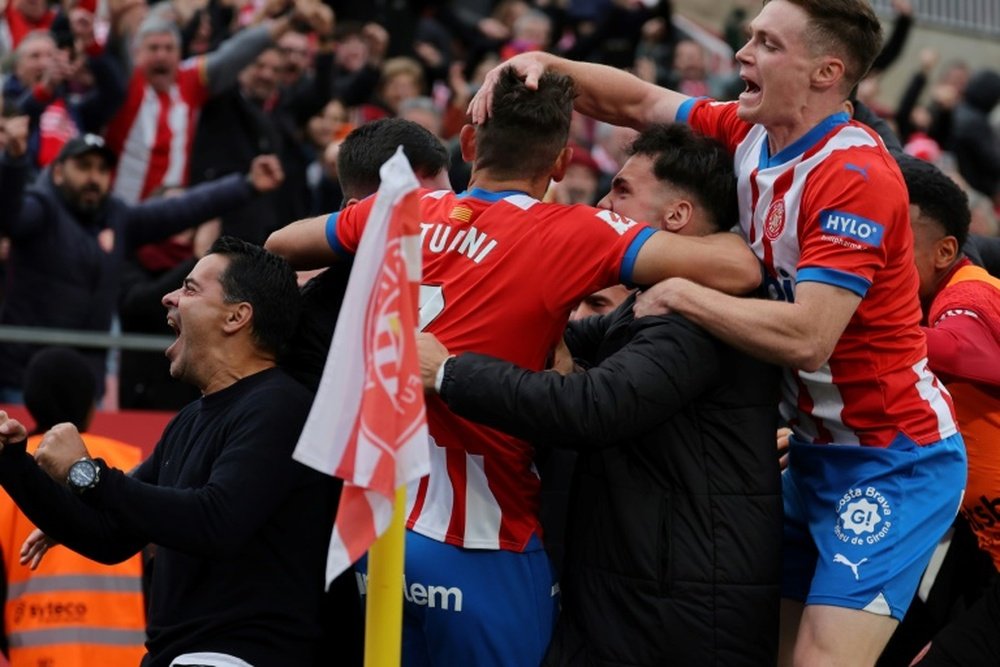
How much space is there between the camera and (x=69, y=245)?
358 inches

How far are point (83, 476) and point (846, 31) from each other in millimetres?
2538

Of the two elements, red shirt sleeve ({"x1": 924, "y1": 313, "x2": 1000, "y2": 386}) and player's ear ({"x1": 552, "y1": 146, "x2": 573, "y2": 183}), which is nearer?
player's ear ({"x1": 552, "y1": 146, "x2": 573, "y2": 183})

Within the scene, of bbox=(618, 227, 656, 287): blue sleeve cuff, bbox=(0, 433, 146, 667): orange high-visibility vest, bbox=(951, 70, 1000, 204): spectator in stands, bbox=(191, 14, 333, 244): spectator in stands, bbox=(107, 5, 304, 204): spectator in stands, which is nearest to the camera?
bbox=(618, 227, 656, 287): blue sleeve cuff

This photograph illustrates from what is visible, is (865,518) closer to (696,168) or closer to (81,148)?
(696,168)

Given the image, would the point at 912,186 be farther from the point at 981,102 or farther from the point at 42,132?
the point at 981,102

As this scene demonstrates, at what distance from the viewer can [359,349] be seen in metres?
3.90

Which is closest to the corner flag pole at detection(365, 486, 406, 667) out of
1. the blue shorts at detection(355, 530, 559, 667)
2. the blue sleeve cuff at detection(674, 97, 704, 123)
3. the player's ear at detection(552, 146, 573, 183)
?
the blue shorts at detection(355, 530, 559, 667)

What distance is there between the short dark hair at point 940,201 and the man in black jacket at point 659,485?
1.26 m

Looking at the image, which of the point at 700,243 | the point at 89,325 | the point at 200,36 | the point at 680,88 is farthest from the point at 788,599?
the point at 680,88

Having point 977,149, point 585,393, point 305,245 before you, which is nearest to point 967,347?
point 585,393

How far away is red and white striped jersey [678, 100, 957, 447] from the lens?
4488 mm

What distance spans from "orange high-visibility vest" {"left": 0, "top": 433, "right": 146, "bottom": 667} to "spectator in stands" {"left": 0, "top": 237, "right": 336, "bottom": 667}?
1312 mm

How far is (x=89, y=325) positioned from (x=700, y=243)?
5.57m

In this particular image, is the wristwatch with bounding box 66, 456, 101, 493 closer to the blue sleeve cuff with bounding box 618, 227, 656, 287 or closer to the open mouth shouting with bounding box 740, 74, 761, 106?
the blue sleeve cuff with bounding box 618, 227, 656, 287
